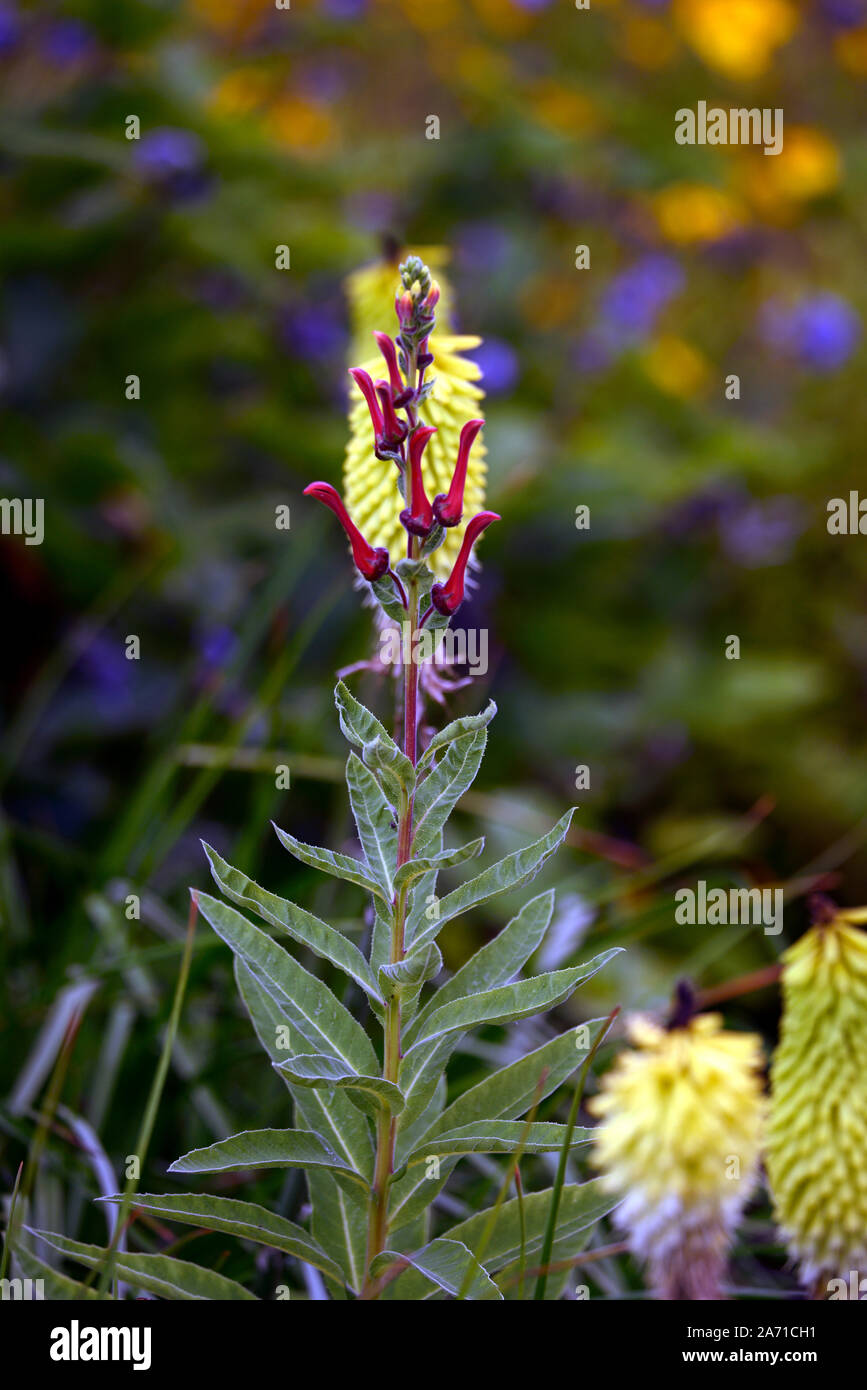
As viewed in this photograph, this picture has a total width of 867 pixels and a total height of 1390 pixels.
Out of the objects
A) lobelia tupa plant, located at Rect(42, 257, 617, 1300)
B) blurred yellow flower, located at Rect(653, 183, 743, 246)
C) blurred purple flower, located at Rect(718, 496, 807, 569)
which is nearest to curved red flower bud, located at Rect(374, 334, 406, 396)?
lobelia tupa plant, located at Rect(42, 257, 617, 1300)

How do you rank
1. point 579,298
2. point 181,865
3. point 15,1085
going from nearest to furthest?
point 15,1085
point 181,865
point 579,298

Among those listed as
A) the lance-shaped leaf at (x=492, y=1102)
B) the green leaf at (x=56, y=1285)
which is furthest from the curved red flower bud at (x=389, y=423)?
the green leaf at (x=56, y=1285)

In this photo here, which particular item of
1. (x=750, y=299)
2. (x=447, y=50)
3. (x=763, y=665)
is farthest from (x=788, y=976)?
(x=447, y=50)

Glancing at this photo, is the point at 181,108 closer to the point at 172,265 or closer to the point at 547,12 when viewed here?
the point at 172,265

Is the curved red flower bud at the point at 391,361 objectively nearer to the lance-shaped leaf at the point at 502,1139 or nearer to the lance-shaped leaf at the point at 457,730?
the lance-shaped leaf at the point at 457,730

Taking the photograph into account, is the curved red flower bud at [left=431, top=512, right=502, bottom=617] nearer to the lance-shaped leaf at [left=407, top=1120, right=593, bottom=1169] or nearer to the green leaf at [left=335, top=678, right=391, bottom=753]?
the green leaf at [left=335, top=678, right=391, bottom=753]

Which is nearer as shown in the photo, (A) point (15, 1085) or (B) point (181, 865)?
(A) point (15, 1085)
